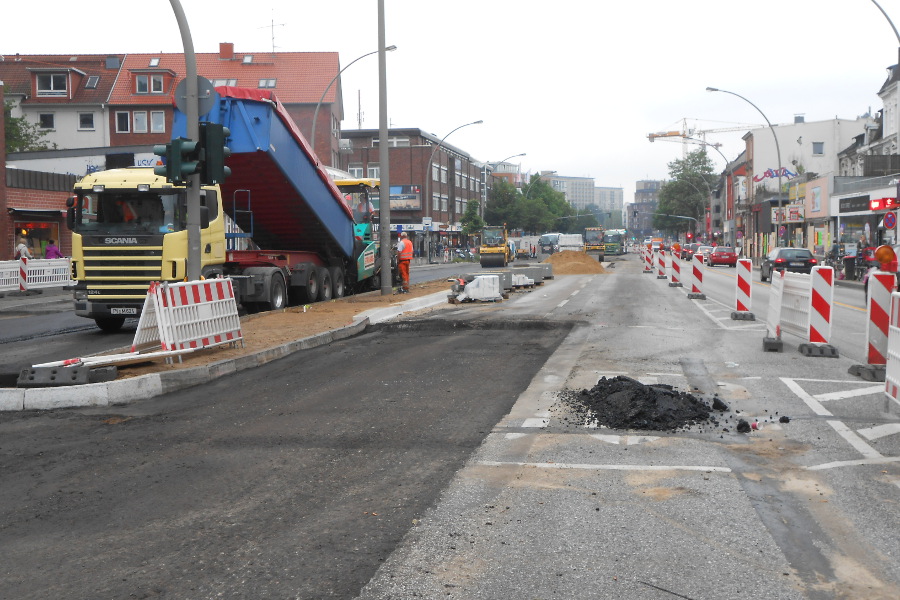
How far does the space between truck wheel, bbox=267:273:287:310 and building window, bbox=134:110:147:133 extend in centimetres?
5029

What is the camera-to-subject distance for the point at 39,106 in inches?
2522

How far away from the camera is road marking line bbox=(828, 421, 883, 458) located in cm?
649

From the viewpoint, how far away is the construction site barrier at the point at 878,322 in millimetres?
9570

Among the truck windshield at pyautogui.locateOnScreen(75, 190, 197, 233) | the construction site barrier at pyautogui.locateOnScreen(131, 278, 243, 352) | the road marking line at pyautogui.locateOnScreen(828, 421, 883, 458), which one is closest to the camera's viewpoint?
the road marking line at pyautogui.locateOnScreen(828, 421, 883, 458)

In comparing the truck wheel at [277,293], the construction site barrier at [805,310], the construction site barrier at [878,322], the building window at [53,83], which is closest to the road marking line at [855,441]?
the construction site barrier at [878,322]

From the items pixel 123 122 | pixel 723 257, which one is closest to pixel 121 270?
pixel 723 257

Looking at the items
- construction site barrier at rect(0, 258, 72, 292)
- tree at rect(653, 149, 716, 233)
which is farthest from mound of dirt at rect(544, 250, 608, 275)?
tree at rect(653, 149, 716, 233)

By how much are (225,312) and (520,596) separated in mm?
9022

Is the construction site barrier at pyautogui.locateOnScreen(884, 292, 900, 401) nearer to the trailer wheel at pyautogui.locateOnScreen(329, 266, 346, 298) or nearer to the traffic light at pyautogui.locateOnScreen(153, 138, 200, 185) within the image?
the traffic light at pyautogui.locateOnScreen(153, 138, 200, 185)

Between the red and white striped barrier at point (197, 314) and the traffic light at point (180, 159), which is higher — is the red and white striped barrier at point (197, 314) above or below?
below

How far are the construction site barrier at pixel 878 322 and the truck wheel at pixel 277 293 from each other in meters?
12.9

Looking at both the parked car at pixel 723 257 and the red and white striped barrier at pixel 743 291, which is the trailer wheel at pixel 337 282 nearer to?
the red and white striped barrier at pixel 743 291

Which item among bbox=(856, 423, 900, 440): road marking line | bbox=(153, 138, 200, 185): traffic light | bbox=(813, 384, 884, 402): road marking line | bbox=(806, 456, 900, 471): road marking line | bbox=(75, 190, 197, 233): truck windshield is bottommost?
bbox=(806, 456, 900, 471): road marking line

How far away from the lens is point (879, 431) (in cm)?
721
